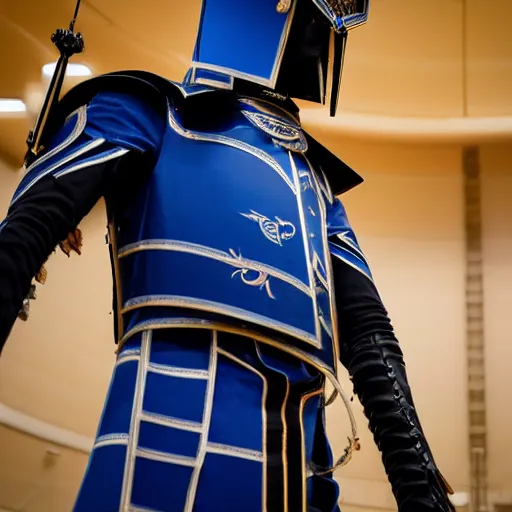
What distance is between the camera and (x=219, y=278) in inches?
30.4

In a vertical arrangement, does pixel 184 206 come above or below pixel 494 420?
below

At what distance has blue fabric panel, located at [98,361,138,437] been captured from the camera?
0.73m

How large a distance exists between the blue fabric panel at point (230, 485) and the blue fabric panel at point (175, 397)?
41 millimetres

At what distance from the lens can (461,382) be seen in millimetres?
1876

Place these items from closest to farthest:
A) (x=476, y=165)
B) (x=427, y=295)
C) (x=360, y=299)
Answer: (x=360, y=299) → (x=427, y=295) → (x=476, y=165)

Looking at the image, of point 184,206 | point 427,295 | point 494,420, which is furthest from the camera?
point 427,295

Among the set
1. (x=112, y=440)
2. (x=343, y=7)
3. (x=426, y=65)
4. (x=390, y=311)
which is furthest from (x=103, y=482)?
(x=426, y=65)

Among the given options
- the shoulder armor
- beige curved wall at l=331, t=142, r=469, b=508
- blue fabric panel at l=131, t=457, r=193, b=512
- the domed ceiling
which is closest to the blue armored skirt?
blue fabric panel at l=131, t=457, r=193, b=512

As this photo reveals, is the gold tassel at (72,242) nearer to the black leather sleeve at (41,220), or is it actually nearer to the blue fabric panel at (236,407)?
the black leather sleeve at (41,220)

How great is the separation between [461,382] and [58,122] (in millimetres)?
1275

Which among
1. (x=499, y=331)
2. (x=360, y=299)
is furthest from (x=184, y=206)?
(x=499, y=331)

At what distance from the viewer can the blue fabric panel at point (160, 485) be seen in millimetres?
693

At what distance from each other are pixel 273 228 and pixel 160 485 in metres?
0.26

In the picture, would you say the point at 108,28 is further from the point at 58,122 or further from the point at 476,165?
the point at 58,122
